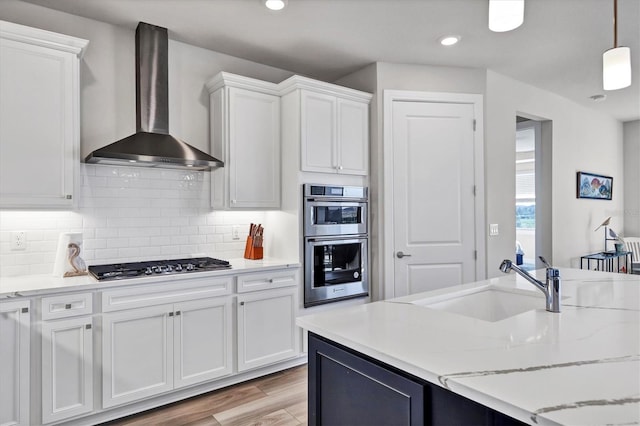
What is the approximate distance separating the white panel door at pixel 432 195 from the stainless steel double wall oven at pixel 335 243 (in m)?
0.34

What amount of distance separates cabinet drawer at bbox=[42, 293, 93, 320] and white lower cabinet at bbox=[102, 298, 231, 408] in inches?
5.4

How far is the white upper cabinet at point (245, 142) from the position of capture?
3.20 metres

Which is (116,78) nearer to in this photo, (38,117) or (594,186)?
(38,117)

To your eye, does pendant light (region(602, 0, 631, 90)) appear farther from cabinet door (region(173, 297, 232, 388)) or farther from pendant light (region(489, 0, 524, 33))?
cabinet door (region(173, 297, 232, 388))

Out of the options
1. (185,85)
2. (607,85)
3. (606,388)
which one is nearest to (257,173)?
(185,85)

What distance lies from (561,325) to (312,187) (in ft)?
7.21

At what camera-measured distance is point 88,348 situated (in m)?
2.32

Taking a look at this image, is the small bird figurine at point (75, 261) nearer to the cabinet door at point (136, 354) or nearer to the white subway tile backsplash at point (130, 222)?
the white subway tile backsplash at point (130, 222)

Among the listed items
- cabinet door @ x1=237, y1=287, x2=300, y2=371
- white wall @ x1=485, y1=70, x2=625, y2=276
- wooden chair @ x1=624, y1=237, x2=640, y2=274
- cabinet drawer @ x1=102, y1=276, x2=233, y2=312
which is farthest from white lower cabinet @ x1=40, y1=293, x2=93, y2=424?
wooden chair @ x1=624, y1=237, x2=640, y2=274

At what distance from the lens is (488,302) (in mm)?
2102

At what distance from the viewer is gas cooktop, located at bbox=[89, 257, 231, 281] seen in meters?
2.48

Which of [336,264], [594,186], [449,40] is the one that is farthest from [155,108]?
[594,186]

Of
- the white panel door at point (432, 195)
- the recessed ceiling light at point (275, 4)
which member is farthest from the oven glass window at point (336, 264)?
the recessed ceiling light at point (275, 4)

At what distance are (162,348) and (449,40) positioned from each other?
10.3 feet
